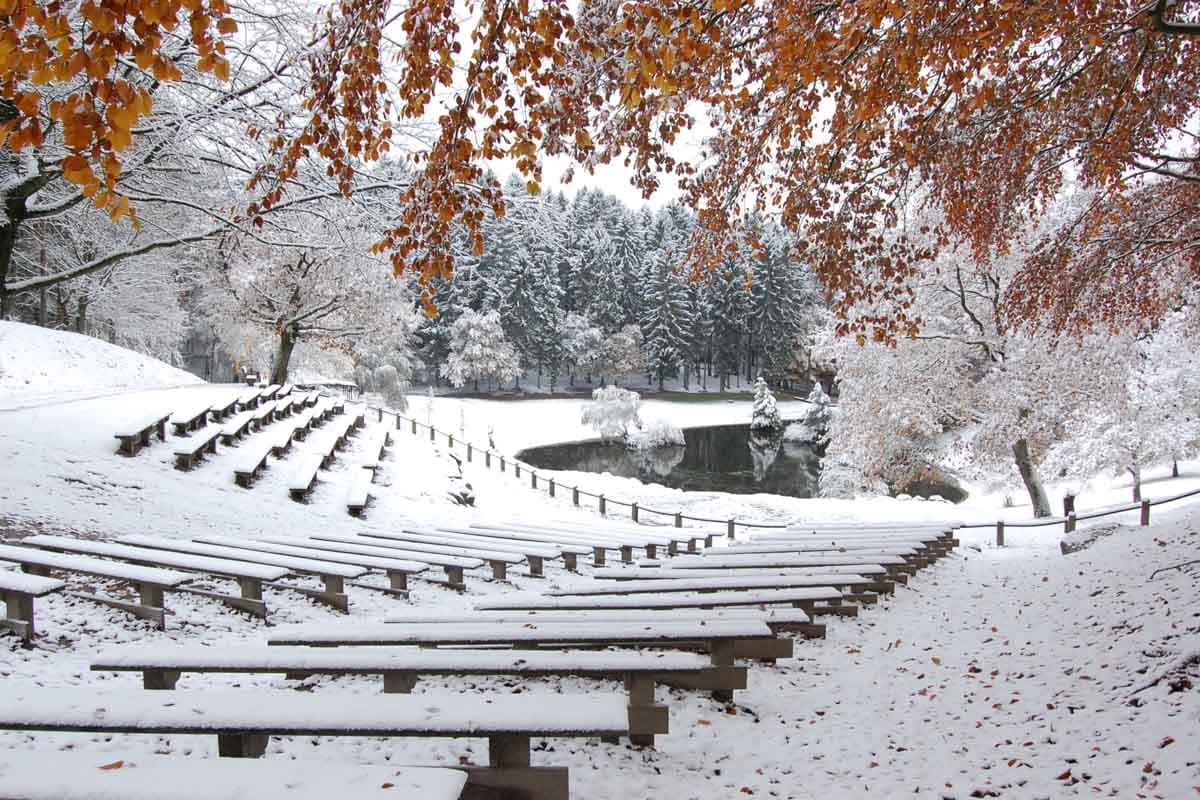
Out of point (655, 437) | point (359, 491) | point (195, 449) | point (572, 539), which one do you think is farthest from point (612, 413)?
point (572, 539)

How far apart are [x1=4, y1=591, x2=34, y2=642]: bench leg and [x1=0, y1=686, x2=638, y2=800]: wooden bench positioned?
267 centimetres

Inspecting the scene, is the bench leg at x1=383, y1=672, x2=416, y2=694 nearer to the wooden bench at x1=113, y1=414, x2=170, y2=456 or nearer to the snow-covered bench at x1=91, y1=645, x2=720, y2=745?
the snow-covered bench at x1=91, y1=645, x2=720, y2=745

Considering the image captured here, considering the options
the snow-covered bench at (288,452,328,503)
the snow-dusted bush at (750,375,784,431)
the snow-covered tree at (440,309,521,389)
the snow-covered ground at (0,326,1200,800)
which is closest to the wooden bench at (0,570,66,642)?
the snow-covered ground at (0,326,1200,800)

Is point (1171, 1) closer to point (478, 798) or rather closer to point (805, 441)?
point (478, 798)

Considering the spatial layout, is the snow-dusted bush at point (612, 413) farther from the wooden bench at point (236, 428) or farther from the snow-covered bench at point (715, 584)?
the snow-covered bench at point (715, 584)

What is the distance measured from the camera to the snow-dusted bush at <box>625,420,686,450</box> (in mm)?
43625

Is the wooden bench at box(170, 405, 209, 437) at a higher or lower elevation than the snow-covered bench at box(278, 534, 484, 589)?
higher

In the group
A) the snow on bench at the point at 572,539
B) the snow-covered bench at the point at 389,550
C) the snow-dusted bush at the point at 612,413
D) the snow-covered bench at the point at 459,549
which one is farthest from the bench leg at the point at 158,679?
the snow-dusted bush at the point at 612,413

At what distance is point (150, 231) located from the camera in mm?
12148

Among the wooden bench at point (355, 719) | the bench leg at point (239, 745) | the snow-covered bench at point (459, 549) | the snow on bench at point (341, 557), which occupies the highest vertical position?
the wooden bench at point (355, 719)

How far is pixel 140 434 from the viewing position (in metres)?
11.5

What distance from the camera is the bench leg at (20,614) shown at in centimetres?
496

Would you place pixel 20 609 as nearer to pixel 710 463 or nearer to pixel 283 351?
pixel 283 351

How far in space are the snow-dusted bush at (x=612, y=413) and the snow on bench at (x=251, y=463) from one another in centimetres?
3075
